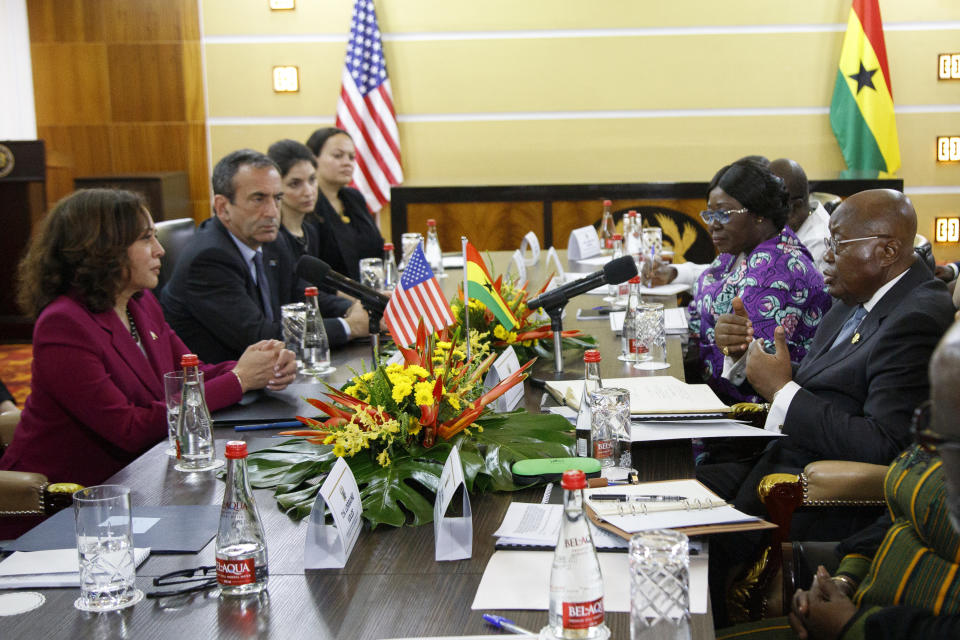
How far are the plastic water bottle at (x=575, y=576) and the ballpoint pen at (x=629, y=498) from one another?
438mm

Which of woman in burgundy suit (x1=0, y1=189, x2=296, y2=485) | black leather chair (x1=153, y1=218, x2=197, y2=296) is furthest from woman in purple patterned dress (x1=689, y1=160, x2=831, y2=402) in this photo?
Result: black leather chair (x1=153, y1=218, x2=197, y2=296)

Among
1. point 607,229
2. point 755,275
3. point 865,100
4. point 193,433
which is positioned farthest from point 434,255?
point 865,100

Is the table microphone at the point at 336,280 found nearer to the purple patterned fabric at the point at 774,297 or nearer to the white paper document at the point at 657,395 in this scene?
the white paper document at the point at 657,395

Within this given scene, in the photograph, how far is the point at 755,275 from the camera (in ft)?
9.91

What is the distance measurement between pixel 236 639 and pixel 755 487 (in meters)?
1.44

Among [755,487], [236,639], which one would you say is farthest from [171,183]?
[236,639]

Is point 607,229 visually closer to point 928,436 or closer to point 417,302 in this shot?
point 417,302

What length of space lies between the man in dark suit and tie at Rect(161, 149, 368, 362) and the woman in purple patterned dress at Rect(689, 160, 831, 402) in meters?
1.13

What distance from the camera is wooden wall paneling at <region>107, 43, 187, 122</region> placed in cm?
694

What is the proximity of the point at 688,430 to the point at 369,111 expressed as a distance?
5167 mm

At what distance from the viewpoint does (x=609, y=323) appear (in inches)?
134

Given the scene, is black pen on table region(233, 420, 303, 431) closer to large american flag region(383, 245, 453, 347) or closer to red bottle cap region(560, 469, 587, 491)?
large american flag region(383, 245, 453, 347)

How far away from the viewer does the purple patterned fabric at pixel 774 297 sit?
297 cm

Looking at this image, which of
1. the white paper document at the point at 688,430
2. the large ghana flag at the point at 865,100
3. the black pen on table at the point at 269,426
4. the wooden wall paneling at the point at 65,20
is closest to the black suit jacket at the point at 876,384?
the white paper document at the point at 688,430
